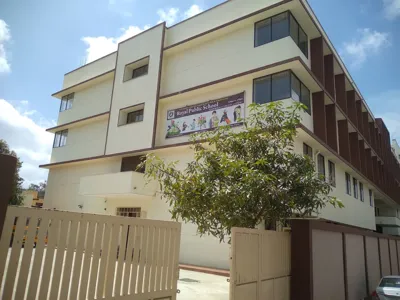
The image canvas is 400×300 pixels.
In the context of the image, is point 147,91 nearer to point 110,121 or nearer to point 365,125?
point 110,121

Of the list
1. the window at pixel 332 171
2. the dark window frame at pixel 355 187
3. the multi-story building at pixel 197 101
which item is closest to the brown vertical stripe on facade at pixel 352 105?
the multi-story building at pixel 197 101

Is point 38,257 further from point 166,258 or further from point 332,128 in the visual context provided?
point 332,128

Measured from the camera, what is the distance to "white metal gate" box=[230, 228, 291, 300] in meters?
6.47

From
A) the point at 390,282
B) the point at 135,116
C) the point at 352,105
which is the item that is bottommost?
the point at 390,282

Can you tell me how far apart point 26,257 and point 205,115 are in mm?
14594

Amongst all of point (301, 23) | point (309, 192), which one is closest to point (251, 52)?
point (301, 23)

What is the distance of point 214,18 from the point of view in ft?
63.1

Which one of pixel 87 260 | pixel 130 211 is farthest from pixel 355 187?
pixel 87 260

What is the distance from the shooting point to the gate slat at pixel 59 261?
14.2 feet

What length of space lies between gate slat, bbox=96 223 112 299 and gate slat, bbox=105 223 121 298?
54mm

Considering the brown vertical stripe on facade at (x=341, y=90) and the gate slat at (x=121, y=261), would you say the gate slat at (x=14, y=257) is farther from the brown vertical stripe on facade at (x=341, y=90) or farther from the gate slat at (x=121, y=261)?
the brown vertical stripe on facade at (x=341, y=90)

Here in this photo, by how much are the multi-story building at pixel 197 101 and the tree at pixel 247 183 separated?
263 inches

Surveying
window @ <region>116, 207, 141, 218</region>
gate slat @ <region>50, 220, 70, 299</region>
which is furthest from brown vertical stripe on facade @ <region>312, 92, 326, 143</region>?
gate slat @ <region>50, 220, 70, 299</region>

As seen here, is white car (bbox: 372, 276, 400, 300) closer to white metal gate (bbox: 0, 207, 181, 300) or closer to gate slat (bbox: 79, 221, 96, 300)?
white metal gate (bbox: 0, 207, 181, 300)
